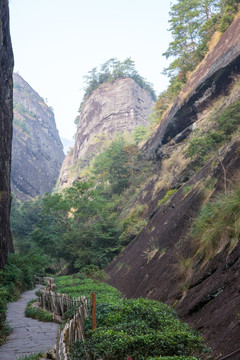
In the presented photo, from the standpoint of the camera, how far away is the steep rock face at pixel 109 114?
6481cm

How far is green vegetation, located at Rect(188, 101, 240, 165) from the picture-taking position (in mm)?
12789

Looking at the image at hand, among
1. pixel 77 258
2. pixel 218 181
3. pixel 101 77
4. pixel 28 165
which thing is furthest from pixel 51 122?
pixel 218 181

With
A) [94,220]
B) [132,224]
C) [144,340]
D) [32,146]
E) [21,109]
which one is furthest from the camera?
[21,109]

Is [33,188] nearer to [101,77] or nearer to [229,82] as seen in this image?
[101,77]

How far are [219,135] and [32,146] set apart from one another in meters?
87.2

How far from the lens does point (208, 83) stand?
19.1 meters

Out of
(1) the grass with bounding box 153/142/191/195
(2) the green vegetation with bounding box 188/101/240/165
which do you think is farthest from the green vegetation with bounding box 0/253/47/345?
(2) the green vegetation with bounding box 188/101/240/165

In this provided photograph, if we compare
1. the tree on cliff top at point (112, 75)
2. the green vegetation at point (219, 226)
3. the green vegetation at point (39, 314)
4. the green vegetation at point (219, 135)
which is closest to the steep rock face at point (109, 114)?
the tree on cliff top at point (112, 75)

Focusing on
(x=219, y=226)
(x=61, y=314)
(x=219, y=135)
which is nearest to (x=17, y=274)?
(x=61, y=314)

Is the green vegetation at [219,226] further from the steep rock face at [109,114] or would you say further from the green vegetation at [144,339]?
the steep rock face at [109,114]

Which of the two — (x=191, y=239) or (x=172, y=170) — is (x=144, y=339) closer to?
(x=191, y=239)

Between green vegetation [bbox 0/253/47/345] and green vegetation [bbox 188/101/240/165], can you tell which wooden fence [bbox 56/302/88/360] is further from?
green vegetation [bbox 188/101/240/165]

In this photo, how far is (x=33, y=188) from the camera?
274 ft

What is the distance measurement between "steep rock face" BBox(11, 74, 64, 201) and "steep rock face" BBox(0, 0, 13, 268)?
190ft
